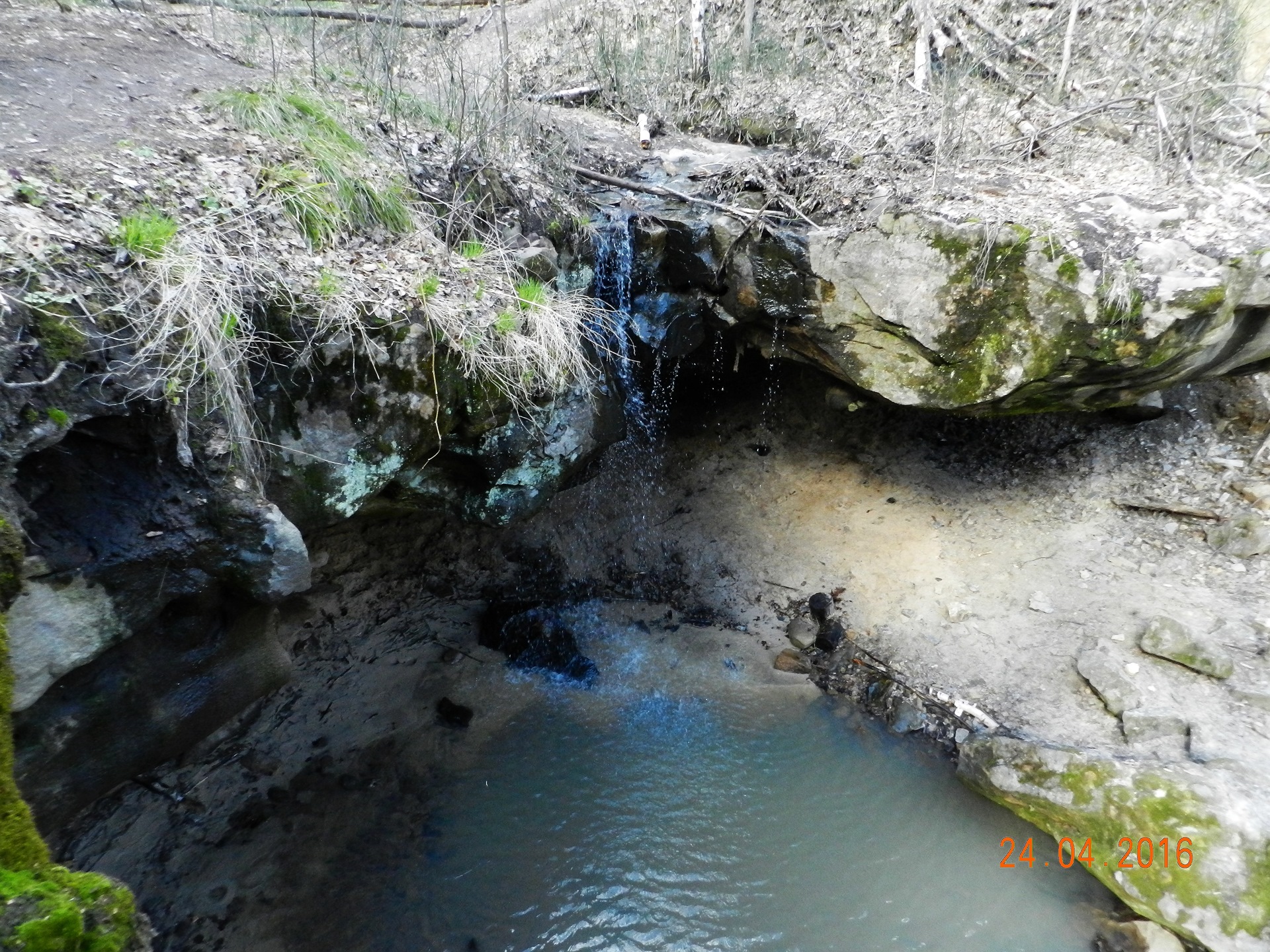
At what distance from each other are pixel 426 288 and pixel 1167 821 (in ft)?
17.2

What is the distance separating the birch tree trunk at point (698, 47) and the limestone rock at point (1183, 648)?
7.35m

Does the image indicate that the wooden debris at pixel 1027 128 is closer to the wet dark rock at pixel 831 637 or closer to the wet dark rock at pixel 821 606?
the wet dark rock at pixel 821 606

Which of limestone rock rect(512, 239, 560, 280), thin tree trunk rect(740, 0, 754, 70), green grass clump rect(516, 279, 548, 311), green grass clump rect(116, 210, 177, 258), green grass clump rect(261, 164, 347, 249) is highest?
thin tree trunk rect(740, 0, 754, 70)

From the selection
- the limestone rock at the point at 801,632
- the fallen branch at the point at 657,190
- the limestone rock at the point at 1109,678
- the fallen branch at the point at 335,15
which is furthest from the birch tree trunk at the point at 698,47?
the limestone rock at the point at 1109,678

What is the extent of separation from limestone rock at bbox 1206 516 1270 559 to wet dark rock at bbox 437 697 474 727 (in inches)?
243

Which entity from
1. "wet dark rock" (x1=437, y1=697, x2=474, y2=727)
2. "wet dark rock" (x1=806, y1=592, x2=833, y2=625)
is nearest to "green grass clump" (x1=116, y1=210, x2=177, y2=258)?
"wet dark rock" (x1=437, y1=697, x2=474, y2=727)

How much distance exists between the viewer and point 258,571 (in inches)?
128

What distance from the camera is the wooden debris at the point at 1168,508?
5543 millimetres

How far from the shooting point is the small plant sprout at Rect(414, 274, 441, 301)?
12.5 feet

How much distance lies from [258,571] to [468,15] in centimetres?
896

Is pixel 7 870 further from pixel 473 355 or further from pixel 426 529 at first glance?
pixel 426 529

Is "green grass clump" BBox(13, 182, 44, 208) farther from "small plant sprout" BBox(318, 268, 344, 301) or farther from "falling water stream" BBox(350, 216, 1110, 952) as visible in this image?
"falling water stream" BBox(350, 216, 1110, 952)

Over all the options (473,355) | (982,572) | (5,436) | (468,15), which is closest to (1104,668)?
(982,572)

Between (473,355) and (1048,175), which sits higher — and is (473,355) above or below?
below
